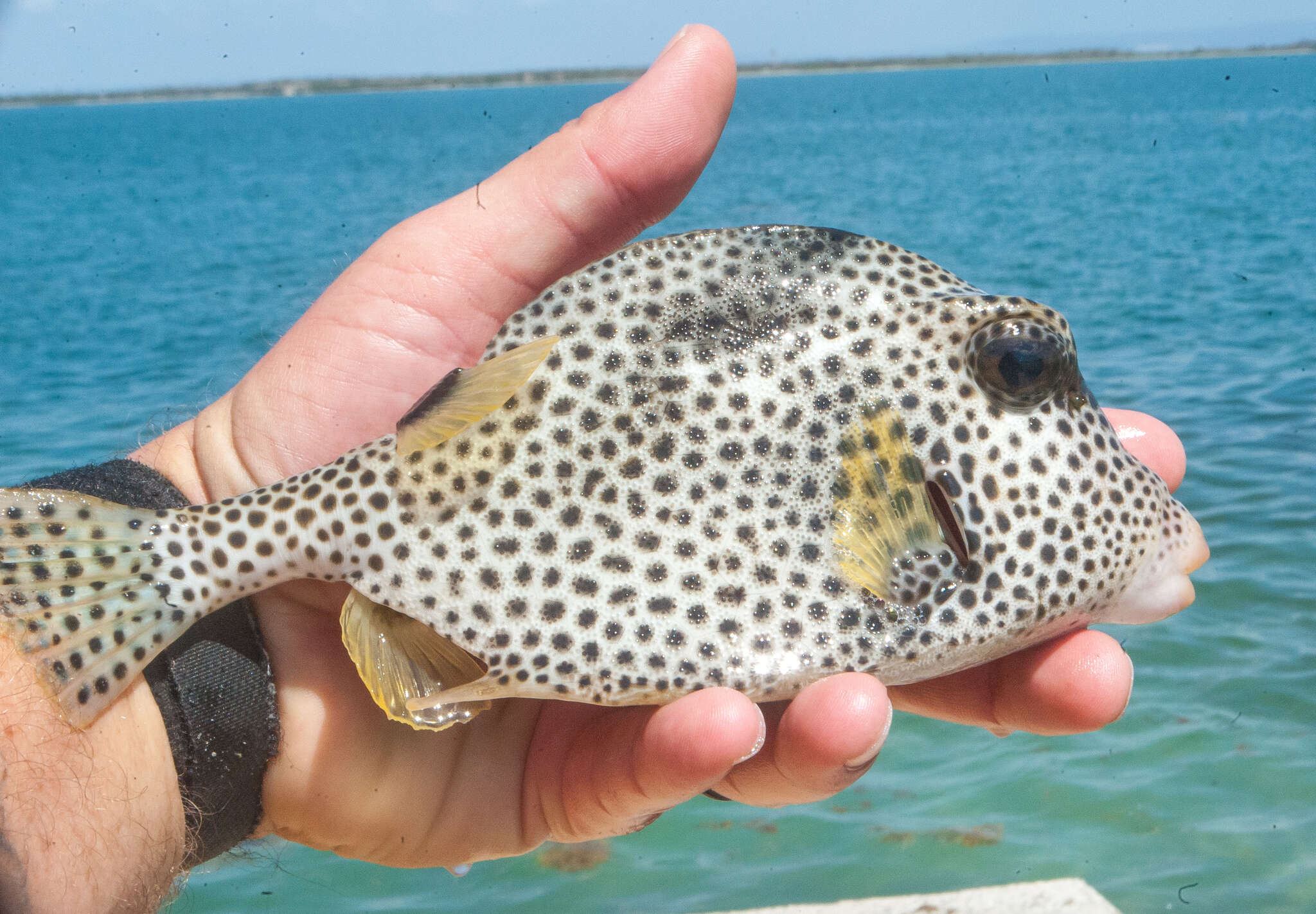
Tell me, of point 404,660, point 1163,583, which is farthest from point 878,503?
point 404,660

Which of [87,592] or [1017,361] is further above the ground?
[1017,361]

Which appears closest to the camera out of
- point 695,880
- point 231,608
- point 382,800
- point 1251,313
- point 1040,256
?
point 231,608

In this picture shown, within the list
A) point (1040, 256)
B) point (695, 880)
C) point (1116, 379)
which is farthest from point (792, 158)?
point (695, 880)

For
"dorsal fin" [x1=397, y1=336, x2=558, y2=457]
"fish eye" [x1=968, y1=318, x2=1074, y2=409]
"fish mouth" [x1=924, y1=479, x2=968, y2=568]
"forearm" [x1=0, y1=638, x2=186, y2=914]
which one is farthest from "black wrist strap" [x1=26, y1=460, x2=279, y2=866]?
"fish eye" [x1=968, y1=318, x2=1074, y2=409]

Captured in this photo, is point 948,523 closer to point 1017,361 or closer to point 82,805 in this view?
point 1017,361

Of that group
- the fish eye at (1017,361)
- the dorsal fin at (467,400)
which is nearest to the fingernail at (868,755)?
the fish eye at (1017,361)

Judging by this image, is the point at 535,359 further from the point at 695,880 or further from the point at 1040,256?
the point at 1040,256
